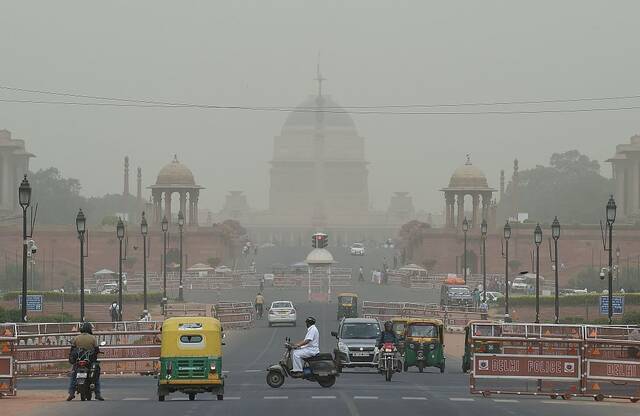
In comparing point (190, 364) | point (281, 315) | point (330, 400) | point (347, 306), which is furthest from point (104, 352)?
point (347, 306)

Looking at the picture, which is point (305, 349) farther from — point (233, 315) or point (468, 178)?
point (468, 178)

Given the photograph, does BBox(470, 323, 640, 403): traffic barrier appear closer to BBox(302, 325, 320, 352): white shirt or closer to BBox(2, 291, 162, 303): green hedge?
BBox(302, 325, 320, 352): white shirt

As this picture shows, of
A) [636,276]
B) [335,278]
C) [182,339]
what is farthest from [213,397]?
[335,278]

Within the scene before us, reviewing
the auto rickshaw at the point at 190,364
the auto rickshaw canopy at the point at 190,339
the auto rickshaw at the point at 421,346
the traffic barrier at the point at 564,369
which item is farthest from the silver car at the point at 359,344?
the auto rickshaw at the point at 190,364

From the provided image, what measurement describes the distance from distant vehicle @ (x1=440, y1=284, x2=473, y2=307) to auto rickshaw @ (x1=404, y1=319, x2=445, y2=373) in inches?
1703

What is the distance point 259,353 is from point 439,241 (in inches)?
3760

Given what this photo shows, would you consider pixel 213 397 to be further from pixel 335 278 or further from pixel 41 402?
pixel 335 278

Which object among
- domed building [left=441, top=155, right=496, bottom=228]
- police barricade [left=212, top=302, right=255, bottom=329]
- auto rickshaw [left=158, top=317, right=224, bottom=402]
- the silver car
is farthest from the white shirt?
domed building [left=441, top=155, right=496, bottom=228]

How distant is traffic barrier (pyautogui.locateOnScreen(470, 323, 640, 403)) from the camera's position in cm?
3541

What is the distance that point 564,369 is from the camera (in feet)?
117

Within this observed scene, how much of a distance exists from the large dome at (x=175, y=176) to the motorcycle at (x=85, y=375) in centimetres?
12870

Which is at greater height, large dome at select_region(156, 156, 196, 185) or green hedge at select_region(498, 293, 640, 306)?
large dome at select_region(156, 156, 196, 185)

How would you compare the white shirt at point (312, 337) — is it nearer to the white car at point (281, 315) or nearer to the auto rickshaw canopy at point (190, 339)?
the auto rickshaw canopy at point (190, 339)

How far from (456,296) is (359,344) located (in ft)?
164
